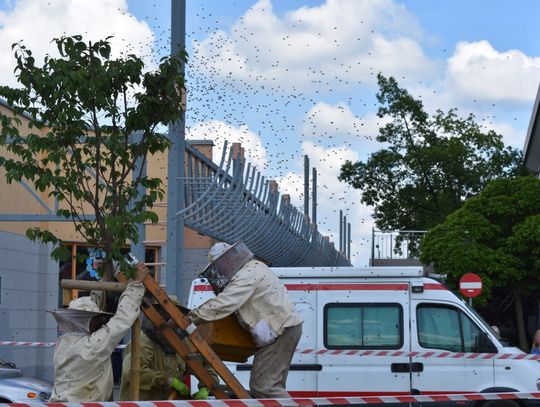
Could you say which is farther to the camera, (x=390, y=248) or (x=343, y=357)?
(x=390, y=248)

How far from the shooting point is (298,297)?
41.9ft

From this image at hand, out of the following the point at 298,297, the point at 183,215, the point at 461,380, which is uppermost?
the point at 183,215

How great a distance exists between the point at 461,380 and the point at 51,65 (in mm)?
6825

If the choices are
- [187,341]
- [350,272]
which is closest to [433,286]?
[350,272]

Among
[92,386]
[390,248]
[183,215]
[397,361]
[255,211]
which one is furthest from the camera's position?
[390,248]

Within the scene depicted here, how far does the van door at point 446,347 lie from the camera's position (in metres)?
12.5

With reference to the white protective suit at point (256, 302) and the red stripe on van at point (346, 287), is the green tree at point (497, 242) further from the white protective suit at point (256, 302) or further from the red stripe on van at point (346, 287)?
the white protective suit at point (256, 302)

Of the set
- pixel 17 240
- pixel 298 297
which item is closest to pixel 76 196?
pixel 298 297

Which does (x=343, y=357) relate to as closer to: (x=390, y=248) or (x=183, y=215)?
(x=183, y=215)

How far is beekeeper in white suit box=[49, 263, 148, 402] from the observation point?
6.65 m

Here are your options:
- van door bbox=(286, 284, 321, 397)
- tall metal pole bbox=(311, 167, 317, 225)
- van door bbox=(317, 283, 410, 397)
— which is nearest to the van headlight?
van door bbox=(286, 284, 321, 397)

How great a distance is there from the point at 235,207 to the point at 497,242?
41.5ft

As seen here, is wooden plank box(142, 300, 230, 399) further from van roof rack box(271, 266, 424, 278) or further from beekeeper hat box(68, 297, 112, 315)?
van roof rack box(271, 266, 424, 278)

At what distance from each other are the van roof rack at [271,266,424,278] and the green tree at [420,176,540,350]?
14586 millimetres
